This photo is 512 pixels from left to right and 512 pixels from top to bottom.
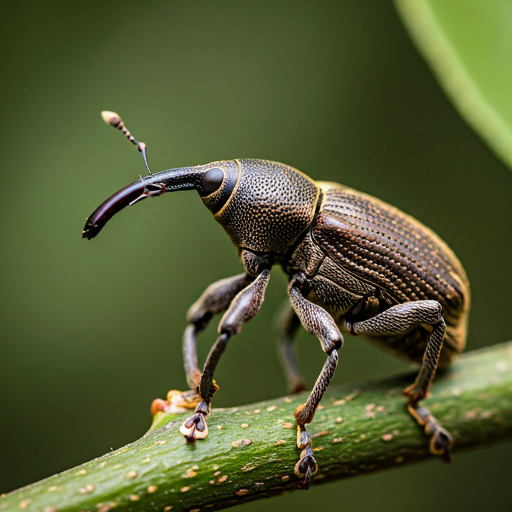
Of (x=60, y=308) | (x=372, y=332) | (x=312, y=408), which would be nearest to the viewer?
(x=312, y=408)

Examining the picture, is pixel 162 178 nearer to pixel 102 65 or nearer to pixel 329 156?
pixel 102 65

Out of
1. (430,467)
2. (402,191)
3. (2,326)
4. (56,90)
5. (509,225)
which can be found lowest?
(430,467)

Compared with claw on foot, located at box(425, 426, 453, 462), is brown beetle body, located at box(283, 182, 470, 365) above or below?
above

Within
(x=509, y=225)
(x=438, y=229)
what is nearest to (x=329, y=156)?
(x=438, y=229)

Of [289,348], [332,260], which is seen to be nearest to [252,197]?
[332,260]

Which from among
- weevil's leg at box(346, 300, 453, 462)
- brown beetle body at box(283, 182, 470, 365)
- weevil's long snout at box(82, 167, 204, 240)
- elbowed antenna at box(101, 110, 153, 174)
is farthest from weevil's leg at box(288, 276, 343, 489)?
elbowed antenna at box(101, 110, 153, 174)

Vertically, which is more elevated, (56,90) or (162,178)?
(56,90)

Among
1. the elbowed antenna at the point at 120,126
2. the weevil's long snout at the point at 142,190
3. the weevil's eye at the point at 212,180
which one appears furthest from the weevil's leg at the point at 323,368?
the elbowed antenna at the point at 120,126

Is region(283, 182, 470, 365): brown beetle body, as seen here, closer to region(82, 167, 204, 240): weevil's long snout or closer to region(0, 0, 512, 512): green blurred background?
region(0, 0, 512, 512): green blurred background
